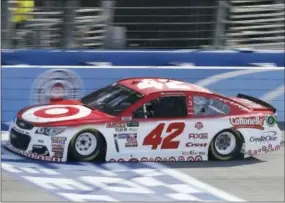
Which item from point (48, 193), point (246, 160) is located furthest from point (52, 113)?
point (246, 160)

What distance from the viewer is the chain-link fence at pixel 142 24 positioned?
1434 centimetres

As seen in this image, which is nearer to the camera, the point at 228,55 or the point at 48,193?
the point at 48,193

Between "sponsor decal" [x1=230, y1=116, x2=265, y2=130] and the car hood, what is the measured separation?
2071mm

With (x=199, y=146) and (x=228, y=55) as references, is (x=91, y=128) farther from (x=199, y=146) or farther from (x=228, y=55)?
(x=228, y=55)

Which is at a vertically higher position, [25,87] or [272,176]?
[25,87]

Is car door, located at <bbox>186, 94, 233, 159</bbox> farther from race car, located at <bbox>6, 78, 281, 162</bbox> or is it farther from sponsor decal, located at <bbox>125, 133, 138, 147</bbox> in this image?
sponsor decal, located at <bbox>125, 133, 138, 147</bbox>

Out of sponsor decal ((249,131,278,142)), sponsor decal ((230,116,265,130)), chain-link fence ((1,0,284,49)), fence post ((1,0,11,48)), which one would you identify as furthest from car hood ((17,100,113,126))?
chain-link fence ((1,0,284,49))

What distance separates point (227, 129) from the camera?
12.2m

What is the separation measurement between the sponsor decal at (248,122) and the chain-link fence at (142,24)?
3.35 meters

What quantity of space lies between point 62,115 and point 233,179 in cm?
282

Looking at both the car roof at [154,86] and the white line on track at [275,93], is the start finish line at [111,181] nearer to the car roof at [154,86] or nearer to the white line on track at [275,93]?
the car roof at [154,86]

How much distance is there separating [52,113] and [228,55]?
486 cm

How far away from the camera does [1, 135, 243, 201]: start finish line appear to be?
9795mm

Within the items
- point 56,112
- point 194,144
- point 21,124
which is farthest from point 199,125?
point 21,124
